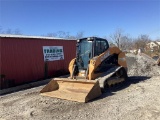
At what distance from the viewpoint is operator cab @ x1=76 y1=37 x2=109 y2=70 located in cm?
987

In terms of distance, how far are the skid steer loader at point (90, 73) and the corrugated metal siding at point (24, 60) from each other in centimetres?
436

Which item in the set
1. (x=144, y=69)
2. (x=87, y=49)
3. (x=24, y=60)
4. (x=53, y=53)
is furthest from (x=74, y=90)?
(x=144, y=69)

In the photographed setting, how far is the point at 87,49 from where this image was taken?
1007 centimetres

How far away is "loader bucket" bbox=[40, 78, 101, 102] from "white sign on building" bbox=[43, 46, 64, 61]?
606cm

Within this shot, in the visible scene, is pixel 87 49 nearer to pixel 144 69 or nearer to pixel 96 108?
pixel 96 108

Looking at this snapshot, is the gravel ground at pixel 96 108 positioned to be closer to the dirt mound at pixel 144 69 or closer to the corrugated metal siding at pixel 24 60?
the corrugated metal siding at pixel 24 60

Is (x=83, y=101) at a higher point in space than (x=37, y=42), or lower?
lower

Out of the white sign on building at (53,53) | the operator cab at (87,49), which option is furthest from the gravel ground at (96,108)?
the white sign on building at (53,53)

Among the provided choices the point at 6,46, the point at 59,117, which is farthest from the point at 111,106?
the point at 6,46

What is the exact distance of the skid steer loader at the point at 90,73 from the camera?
27.5 ft

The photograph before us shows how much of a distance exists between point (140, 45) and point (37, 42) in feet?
123

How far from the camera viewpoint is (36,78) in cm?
1461

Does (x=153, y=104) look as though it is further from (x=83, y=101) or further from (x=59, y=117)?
(x=59, y=117)

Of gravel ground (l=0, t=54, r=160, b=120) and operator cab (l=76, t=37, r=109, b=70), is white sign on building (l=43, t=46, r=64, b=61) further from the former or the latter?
gravel ground (l=0, t=54, r=160, b=120)
